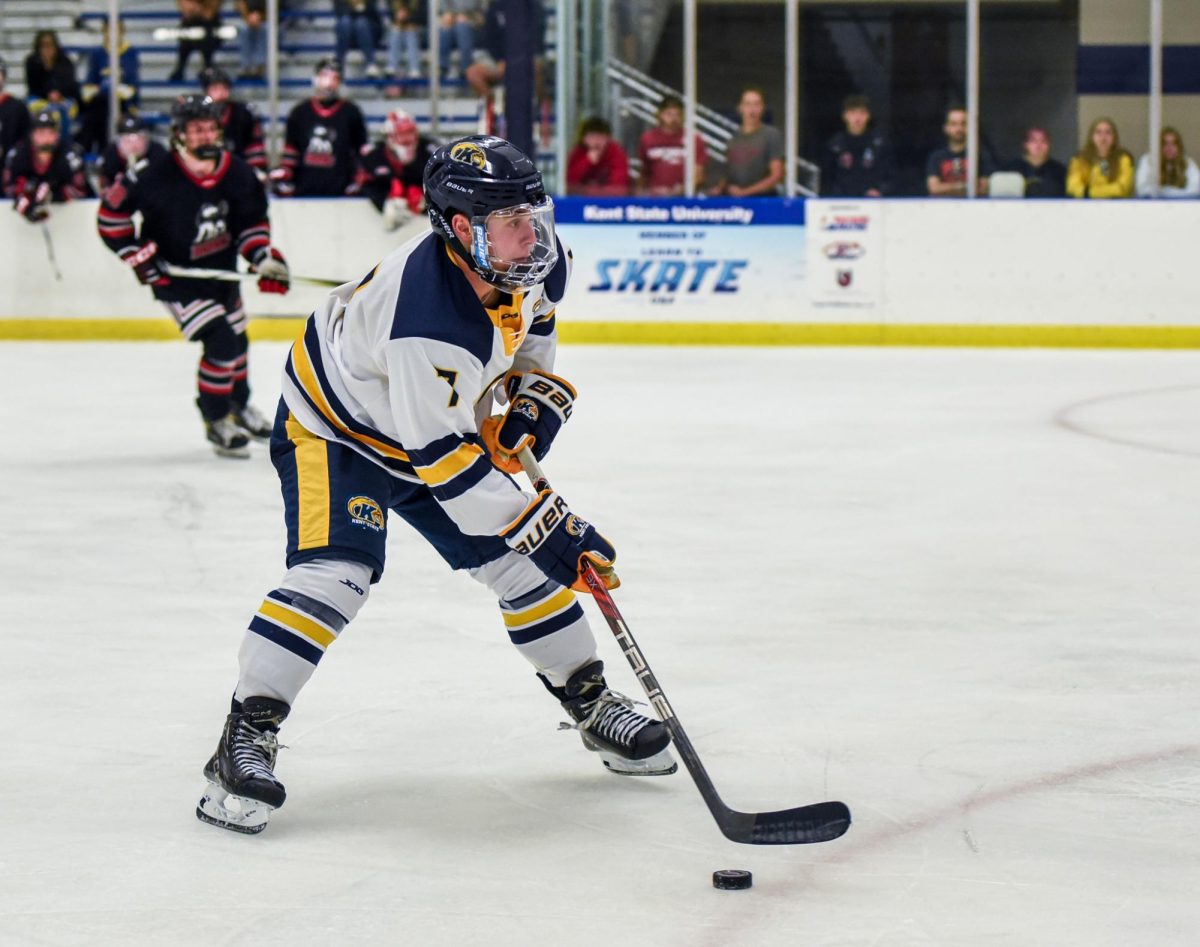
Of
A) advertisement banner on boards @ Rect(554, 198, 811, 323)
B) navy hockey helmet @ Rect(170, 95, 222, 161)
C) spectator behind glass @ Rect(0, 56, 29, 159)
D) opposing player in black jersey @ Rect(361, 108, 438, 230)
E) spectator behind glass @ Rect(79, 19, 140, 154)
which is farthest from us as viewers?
spectator behind glass @ Rect(79, 19, 140, 154)

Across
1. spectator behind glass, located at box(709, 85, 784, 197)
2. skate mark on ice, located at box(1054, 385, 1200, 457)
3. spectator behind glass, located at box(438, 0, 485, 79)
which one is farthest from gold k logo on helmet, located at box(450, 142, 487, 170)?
spectator behind glass, located at box(438, 0, 485, 79)

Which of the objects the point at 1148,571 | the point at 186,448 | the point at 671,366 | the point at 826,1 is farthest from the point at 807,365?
the point at 1148,571

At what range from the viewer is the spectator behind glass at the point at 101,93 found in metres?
11.7

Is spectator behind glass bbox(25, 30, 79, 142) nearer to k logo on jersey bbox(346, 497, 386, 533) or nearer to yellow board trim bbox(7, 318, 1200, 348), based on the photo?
yellow board trim bbox(7, 318, 1200, 348)

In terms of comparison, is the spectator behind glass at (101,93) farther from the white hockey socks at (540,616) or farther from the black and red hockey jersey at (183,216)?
the white hockey socks at (540,616)

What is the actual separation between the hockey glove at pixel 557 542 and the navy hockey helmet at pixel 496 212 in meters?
0.32

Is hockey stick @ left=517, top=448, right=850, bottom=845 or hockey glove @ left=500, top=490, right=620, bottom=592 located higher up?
hockey glove @ left=500, top=490, right=620, bottom=592

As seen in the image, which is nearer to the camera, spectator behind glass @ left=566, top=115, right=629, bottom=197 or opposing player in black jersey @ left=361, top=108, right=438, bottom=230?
opposing player in black jersey @ left=361, top=108, right=438, bottom=230

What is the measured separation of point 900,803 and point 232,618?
183 centimetres

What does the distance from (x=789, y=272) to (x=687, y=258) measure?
0.58 m

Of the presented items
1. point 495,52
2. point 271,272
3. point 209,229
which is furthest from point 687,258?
point 209,229

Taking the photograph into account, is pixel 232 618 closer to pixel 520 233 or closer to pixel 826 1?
pixel 520 233

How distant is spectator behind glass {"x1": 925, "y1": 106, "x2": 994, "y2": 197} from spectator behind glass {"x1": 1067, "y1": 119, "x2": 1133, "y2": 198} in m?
0.50

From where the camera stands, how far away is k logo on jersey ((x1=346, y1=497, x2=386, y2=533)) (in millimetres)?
2721
